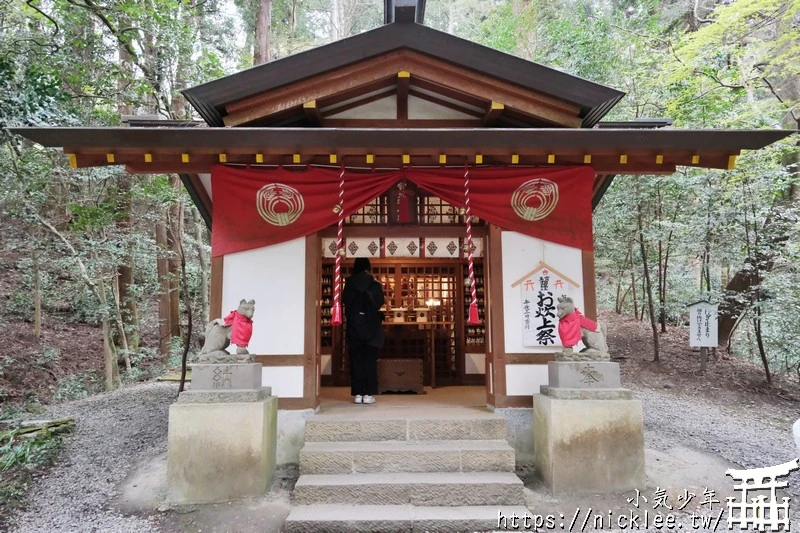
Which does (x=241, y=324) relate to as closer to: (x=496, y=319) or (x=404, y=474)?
(x=404, y=474)

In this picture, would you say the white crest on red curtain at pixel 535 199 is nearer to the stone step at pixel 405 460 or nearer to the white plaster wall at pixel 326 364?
the stone step at pixel 405 460

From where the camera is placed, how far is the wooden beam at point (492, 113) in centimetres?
557

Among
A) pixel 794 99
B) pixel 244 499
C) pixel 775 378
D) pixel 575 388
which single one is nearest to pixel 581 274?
pixel 575 388

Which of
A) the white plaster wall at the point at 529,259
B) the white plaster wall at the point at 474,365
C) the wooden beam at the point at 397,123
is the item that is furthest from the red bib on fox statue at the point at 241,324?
the white plaster wall at the point at 474,365

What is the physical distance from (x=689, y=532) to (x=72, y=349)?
14.2 m

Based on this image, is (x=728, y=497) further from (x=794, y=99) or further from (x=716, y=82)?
(x=794, y=99)

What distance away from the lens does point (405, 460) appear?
4.62 meters

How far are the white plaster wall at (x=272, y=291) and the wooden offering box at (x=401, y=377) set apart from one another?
2188 mm

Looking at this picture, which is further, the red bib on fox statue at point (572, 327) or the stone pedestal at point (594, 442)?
the red bib on fox statue at point (572, 327)

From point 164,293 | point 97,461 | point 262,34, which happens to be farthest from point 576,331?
point 262,34

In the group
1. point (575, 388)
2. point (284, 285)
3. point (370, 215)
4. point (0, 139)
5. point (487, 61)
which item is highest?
point (487, 61)

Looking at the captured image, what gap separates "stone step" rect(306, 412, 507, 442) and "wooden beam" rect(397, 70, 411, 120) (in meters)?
3.84

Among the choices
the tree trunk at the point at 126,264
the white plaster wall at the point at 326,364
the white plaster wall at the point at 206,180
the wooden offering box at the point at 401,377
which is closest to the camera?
the white plaster wall at the point at 206,180

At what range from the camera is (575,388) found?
4.81m
